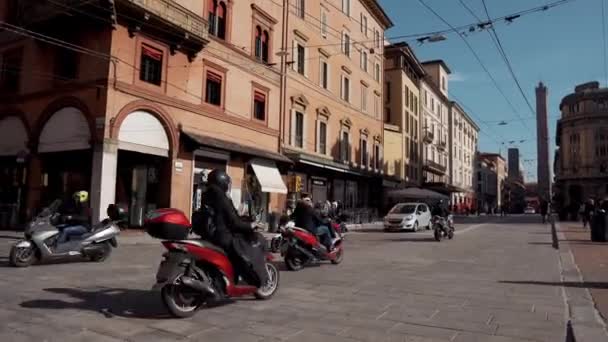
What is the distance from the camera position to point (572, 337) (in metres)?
4.45

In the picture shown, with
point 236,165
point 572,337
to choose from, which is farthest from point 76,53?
point 572,337

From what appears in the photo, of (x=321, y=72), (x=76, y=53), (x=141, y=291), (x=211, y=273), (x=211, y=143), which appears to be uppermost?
(x=321, y=72)

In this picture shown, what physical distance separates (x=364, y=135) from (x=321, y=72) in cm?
807

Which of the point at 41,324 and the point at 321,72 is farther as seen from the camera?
the point at 321,72

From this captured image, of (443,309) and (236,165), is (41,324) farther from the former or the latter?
(236,165)

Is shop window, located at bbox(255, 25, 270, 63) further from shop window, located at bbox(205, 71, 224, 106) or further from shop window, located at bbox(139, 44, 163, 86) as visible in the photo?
shop window, located at bbox(139, 44, 163, 86)

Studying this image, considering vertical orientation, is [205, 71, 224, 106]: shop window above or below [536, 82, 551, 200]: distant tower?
below

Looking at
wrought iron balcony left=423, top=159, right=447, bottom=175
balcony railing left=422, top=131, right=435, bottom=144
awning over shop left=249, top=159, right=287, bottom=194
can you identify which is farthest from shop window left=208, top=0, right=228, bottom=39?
wrought iron balcony left=423, top=159, right=447, bottom=175

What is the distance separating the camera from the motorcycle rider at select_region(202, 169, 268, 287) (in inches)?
215

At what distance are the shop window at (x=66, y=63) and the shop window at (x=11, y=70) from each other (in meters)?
2.96

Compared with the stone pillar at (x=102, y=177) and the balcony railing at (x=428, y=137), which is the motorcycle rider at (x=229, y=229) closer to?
the stone pillar at (x=102, y=177)

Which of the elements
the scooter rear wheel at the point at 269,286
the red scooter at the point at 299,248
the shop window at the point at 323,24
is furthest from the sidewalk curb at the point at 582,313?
the shop window at the point at 323,24

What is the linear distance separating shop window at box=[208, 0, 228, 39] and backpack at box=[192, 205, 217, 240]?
1584cm

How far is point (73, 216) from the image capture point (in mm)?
9461
